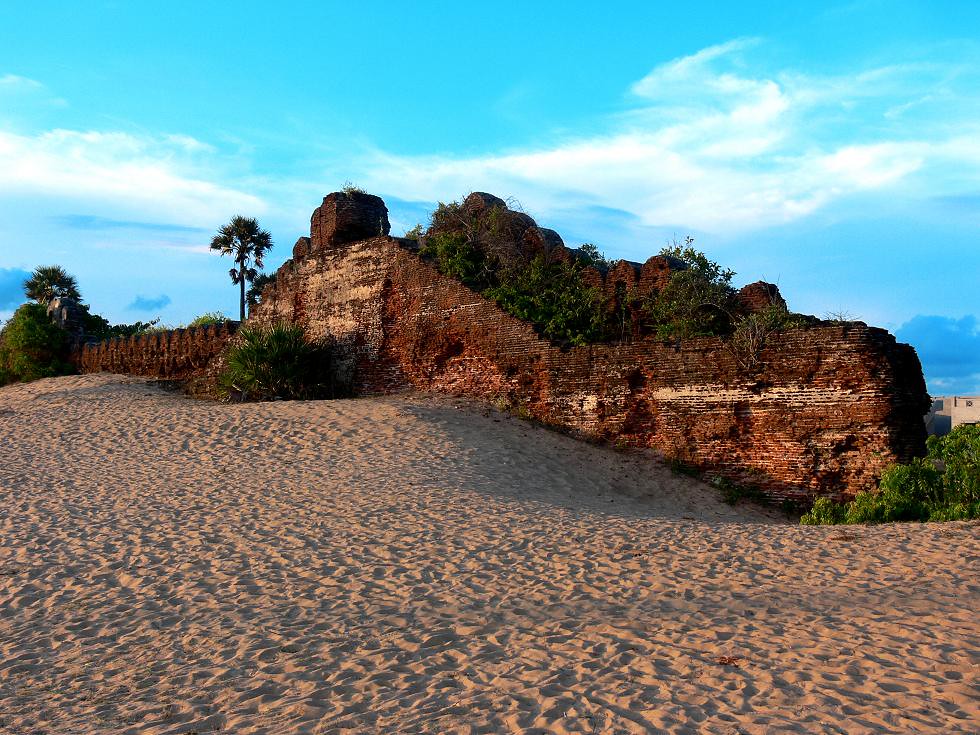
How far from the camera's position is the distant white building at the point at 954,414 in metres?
32.1

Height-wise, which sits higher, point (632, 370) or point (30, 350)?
point (30, 350)

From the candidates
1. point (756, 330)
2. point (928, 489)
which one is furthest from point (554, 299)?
point (928, 489)

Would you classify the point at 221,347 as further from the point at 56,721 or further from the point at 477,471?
the point at 56,721

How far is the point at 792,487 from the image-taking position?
37.1 feet

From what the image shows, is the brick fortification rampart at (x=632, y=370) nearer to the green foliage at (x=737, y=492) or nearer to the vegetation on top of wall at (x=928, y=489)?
the green foliage at (x=737, y=492)

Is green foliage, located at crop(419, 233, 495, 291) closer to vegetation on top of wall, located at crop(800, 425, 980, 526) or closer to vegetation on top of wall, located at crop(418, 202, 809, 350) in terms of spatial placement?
vegetation on top of wall, located at crop(418, 202, 809, 350)

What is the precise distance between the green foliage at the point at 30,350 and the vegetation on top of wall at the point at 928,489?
23.8 m

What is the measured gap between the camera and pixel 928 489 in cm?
966

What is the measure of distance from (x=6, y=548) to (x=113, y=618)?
9.20 feet

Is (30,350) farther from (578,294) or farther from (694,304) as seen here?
(694,304)

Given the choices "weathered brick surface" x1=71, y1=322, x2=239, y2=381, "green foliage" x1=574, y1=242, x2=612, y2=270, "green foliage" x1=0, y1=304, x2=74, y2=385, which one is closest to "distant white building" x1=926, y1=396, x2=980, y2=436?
"green foliage" x1=574, y1=242, x2=612, y2=270

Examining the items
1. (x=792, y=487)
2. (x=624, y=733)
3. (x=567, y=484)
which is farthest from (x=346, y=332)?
(x=624, y=733)

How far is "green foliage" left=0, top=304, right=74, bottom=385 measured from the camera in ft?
82.5

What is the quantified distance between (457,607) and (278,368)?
12366 millimetres
